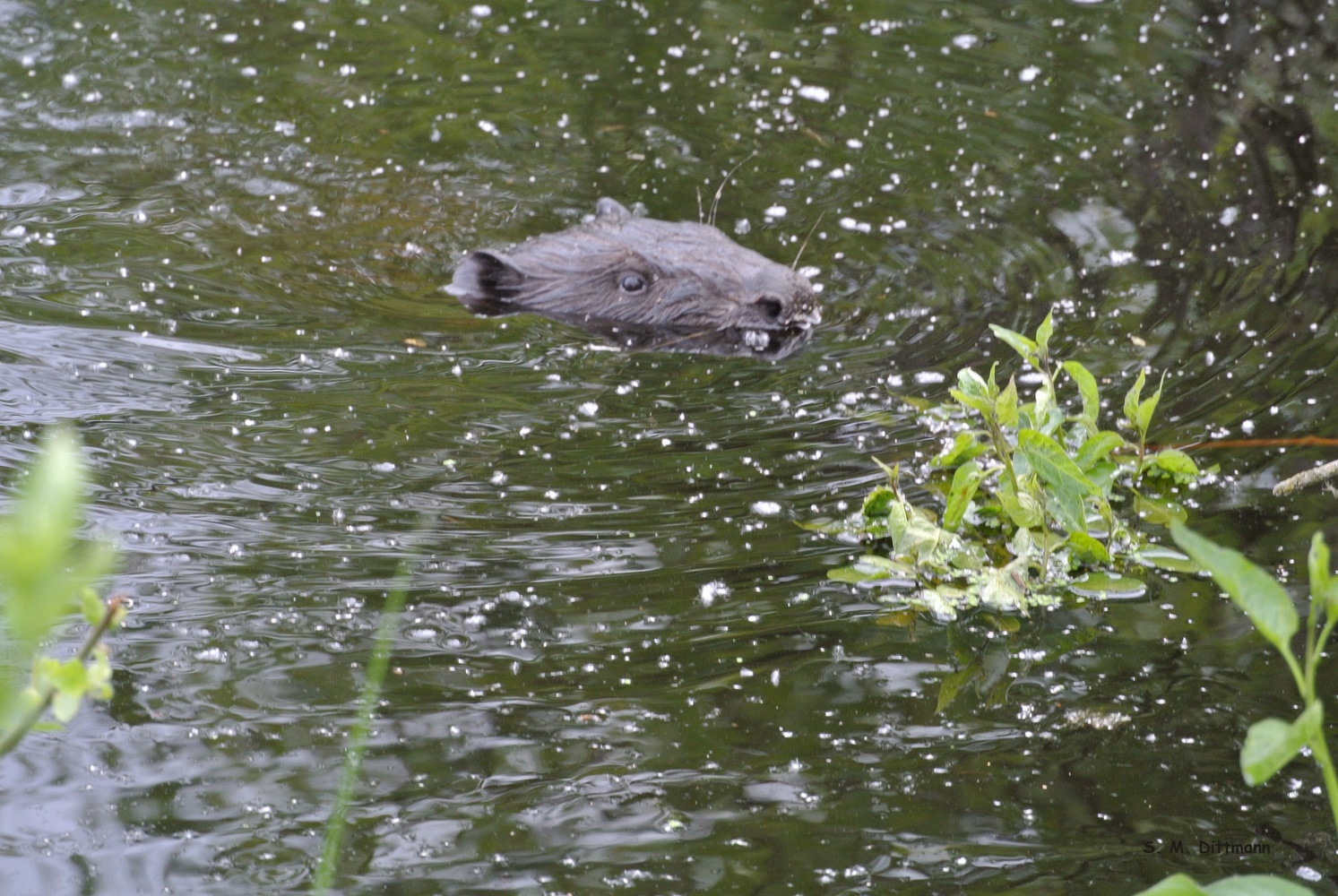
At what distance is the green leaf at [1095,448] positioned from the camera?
3.68m

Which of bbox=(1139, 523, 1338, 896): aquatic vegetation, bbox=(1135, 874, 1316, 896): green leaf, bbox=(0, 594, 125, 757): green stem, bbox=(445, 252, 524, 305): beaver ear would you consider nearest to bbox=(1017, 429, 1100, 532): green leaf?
bbox=(1135, 874, 1316, 896): green leaf

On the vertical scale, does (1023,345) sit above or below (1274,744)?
above

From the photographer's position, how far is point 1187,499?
3.96 meters

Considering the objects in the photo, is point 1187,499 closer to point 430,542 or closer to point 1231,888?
point 430,542

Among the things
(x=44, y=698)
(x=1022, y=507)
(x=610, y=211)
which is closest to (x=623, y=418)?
(x=1022, y=507)

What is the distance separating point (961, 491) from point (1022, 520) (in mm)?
182

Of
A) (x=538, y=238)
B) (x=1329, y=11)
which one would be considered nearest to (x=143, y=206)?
(x=538, y=238)

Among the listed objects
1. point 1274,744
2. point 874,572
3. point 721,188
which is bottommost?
point 874,572

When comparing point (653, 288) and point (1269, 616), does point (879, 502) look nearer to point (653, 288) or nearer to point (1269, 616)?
point (653, 288)

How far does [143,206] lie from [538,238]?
172cm

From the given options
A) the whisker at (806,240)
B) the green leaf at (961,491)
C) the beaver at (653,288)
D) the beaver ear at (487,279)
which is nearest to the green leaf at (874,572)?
the green leaf at (961,491)

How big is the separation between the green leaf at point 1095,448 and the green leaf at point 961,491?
276 mm

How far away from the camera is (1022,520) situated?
3686 millimetres

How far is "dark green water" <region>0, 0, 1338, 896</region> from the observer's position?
2.76 meters
